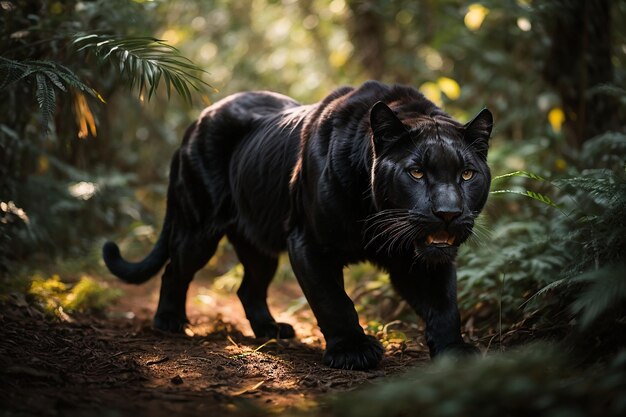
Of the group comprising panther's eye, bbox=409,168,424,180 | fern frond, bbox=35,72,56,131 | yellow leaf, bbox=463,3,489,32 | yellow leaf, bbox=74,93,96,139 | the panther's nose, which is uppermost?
yellow leaf, bbox=463,3,489,32

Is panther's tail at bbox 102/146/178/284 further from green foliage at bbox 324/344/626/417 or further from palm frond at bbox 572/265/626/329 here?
palm frond at bbox 572/265/626/329

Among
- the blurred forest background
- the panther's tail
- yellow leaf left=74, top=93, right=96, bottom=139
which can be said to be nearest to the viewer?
the blurred forest background

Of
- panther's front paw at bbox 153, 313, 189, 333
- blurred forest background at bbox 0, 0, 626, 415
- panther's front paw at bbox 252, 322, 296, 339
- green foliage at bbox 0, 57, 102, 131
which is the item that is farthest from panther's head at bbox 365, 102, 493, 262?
panther's front paw at bbox 153, 313, 189, 333

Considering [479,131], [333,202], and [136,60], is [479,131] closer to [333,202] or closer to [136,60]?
[333,202]

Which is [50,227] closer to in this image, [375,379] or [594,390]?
[375,379]

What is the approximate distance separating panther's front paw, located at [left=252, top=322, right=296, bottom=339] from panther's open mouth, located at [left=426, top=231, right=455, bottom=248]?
1763 millimetres

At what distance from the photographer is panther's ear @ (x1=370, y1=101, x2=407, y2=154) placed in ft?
11.0

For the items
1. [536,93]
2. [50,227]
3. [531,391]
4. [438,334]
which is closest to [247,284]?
[438,334]

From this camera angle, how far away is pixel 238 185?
4.66m

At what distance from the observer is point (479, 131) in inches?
139

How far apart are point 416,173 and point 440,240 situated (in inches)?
15.2

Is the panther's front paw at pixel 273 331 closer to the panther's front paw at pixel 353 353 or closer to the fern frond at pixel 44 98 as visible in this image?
the panther's front paw at pixel 353 353

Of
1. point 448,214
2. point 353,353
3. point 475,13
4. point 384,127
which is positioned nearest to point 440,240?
point 448,214

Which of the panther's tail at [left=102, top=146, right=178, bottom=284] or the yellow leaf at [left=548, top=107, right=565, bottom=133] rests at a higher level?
the yellow leaf at [left=548, top=107, right=565, bottom=133]
